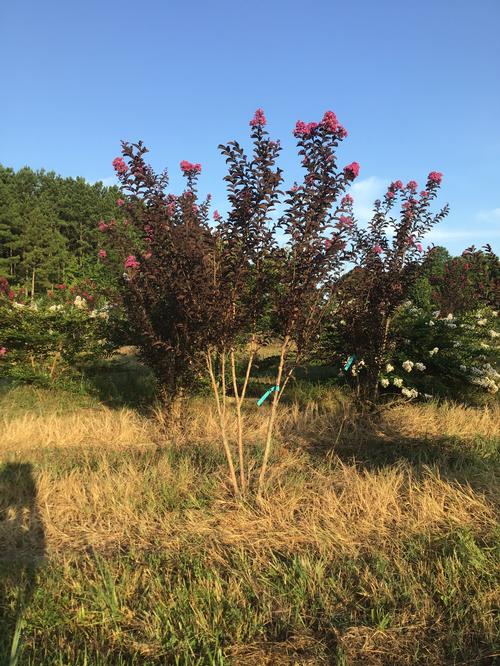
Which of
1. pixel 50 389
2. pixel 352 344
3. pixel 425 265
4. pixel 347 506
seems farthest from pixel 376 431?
pixel 50 389

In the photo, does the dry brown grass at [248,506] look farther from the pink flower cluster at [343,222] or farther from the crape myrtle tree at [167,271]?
the pink flower cluster at [343,222]

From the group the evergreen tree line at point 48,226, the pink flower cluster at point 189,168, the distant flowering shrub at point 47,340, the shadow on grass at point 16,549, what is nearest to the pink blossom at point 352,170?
the pink flower cluster at point 189,168

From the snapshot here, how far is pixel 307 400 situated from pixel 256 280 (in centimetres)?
386

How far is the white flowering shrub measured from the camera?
7.44 m

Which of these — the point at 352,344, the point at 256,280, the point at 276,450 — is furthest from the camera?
the point at 352,344

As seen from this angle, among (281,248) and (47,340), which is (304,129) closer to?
(281,248)

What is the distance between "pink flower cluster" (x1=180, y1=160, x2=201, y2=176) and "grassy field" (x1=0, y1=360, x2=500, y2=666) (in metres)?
2.63

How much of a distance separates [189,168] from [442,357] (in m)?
5.19

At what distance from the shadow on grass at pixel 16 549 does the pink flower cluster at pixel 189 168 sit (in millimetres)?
3002

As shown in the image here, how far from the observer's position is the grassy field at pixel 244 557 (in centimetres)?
228

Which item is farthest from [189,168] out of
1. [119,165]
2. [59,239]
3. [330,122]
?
[59,239]

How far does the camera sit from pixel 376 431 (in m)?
6.20

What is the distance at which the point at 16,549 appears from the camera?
3.15 m

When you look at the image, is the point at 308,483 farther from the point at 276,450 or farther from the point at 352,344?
the point at 352,344
